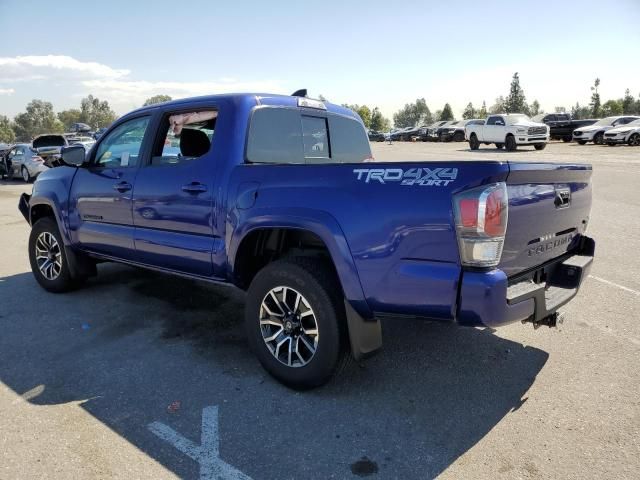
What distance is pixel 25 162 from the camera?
18844 millimetres

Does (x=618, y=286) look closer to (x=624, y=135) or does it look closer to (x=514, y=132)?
(x=514, y=132)

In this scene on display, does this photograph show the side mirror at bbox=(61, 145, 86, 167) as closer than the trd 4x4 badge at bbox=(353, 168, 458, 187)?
No

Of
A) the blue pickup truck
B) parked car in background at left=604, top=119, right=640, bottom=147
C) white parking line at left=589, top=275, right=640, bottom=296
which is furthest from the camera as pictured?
parked car in background at left=604, top=119, right=640, bottom=147

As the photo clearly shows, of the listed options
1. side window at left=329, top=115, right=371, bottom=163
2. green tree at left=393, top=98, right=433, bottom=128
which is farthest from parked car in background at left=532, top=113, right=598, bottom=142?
green tree at left=393, top=98, right=433, bottom=128

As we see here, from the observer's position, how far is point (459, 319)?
256cm

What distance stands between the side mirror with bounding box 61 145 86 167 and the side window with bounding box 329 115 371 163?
2411 millimetres

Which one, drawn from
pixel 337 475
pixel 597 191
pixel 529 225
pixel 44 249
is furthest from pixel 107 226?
pixel 597 191

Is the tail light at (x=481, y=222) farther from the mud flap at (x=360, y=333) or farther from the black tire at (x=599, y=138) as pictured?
the black tire at (x=599, y=138)

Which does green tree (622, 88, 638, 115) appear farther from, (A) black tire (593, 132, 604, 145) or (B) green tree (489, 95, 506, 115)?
(A) black tire (593, 132, 604, 145)

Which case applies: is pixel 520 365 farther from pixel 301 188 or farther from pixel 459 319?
pixel 301 188

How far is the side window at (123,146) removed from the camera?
14.2ft

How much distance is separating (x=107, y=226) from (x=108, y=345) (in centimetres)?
116

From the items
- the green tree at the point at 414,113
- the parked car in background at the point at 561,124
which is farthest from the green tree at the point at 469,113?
the parked car in background at the point at 561,124

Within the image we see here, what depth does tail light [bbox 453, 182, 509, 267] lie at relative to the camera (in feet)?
7.98
